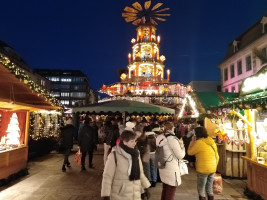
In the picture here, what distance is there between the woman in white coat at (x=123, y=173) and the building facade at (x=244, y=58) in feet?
74.7

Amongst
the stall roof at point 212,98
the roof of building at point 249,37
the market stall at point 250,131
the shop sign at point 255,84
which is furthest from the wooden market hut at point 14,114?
the roof of building at point 249,37

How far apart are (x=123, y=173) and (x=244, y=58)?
29.2 meters

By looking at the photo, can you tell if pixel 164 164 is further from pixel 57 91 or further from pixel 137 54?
pixel 57 91

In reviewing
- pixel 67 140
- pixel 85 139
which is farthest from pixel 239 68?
pixel 67 140

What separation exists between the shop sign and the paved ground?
10.6 ft

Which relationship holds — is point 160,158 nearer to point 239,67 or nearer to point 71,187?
point 71,187

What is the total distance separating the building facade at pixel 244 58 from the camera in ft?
78.1

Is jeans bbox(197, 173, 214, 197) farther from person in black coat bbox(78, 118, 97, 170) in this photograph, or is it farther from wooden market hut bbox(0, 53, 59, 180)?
wooden market hut bbox(0, 53, 59, 180)

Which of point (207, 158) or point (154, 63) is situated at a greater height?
point (154, 63)

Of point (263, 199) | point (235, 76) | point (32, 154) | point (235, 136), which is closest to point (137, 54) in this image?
point (235, 76)

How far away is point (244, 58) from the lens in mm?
27594

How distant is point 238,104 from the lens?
600 centimetres

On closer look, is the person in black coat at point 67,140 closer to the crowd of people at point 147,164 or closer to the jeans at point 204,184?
the crowd of people at point 147,164

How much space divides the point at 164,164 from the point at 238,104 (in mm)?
3000
